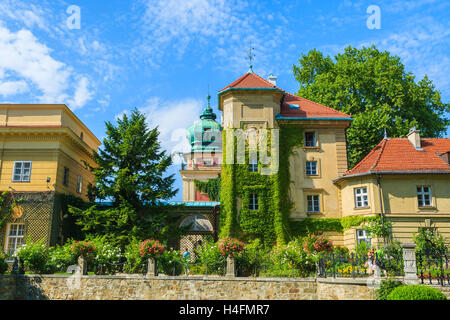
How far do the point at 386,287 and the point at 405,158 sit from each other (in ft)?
48.9

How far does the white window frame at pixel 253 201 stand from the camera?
27.7 metres

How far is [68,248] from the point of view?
1975cm

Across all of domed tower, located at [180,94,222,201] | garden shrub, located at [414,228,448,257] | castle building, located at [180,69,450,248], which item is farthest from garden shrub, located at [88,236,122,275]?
domed tower, located at [180,94,222,201]

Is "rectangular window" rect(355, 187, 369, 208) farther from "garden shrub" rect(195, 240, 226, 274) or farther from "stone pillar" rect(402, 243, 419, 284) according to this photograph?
"garden shrub" rect(195, 240, 226, 274)

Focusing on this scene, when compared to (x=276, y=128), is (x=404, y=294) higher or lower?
lower

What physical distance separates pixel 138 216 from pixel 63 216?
528 centimetres

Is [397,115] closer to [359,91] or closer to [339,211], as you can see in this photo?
[359,91]

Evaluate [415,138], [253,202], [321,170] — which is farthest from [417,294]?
[415,138]

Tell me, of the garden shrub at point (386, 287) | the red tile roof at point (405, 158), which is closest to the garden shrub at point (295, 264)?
the garden shrub at point (386, 287)

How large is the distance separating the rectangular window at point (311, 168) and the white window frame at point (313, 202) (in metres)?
1.63

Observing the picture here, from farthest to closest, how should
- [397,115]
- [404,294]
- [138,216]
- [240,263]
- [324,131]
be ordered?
1. [397,115]
2. [324,131]
3. [138,216]
4. [240,263]
5. [404,294]

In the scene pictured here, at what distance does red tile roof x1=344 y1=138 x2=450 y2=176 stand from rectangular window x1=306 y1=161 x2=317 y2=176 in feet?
8.14

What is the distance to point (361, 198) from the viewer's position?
26.5m

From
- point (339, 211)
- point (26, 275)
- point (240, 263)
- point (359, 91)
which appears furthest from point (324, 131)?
point (26, 275)
